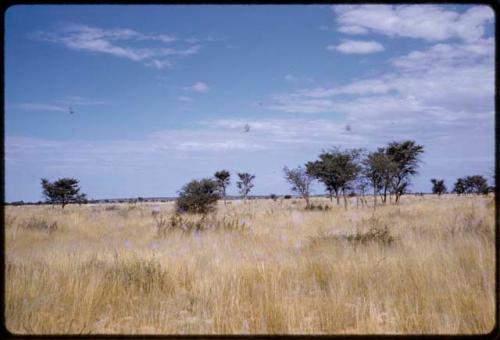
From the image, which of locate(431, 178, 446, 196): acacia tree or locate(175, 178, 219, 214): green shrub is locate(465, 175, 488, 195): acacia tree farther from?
locate(175, 178, 219, 214): green shrub

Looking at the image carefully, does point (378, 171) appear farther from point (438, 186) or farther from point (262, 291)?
point (438, 186)

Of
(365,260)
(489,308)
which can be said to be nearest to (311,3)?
(489,308)

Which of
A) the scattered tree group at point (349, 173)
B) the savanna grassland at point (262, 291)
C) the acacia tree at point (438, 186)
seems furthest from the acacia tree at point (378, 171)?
the acacia tree at point (438, 186)

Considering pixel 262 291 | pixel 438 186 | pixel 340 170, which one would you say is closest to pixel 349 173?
pixel 340 170

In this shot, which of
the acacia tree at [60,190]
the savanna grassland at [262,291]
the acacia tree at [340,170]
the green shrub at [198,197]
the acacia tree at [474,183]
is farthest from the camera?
the acacia tree at [474,183]

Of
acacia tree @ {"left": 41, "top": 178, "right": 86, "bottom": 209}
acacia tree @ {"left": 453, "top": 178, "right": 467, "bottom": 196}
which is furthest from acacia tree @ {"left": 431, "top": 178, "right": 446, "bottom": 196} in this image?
acacia tree @ {"left": 41, "top": 178, "right": 86, "bottom": 209}

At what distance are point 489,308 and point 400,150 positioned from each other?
3680 cm

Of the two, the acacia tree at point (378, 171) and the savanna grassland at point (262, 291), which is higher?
the acacia tree at point (378, 171)

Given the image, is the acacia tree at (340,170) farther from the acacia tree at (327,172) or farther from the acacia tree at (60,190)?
the acacia tree at (60,190)

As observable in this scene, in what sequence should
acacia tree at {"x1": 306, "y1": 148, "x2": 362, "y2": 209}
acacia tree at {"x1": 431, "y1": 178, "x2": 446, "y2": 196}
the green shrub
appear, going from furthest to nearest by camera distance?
acacia tree at {"x1": 431, "y1": 178, "x2": 446, "y2": 196}, acacia tree at {"x1": 306, "y1": 148, "x2": 362, "y2": 209}, the green shrub

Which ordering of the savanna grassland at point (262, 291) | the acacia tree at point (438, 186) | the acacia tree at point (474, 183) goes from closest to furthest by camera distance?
1. the savanna grassland at point (262, 291)
2. the acacia tree at point (474, 183)
3. the acacia tree at point (438, 186)

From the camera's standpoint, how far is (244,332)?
392 cm

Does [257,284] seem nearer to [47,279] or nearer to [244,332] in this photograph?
[244,332]

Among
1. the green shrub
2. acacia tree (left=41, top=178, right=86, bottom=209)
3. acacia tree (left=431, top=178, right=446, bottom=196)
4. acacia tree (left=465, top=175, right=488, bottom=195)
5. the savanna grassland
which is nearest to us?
the savanna grassland
